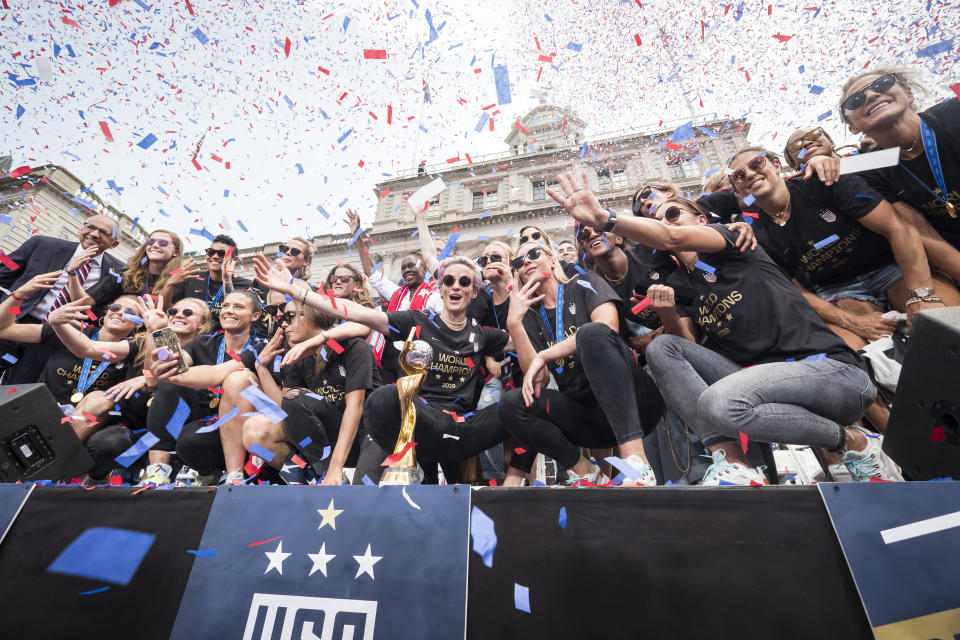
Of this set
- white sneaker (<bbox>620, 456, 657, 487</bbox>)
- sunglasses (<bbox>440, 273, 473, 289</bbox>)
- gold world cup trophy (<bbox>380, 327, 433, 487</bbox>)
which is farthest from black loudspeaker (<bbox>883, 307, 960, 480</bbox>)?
sunglasses (<bbox>440, 273, 473, 289</bbox>)

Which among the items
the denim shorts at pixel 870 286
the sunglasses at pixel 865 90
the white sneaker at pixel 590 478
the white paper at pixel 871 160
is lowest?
the white sneaker at pixel 590 478

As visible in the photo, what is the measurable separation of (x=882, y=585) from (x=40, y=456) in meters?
3.94

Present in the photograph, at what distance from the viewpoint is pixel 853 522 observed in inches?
49.4

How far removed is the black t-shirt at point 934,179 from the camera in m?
2.32

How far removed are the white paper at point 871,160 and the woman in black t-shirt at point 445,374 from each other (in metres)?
2.43

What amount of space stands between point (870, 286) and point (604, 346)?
1.86 meters

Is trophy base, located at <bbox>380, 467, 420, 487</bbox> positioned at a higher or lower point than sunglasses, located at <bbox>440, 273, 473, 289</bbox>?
lower

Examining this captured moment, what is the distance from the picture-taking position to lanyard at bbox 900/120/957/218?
234cm

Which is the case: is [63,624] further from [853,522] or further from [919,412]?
[919,412]

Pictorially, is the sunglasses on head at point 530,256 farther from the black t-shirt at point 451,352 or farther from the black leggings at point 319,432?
the black leggings at point 319,432

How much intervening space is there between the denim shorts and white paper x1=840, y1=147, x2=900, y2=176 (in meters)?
0.62

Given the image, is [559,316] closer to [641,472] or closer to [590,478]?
[590,478]

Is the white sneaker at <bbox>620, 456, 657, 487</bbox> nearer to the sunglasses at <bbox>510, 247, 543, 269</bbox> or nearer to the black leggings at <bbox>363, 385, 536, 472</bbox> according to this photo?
the black leggings at <bbox>363, 385, 536, 472</bbox>

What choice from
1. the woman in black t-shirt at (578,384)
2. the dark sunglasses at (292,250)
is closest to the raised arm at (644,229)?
the woman in black t-shirt at (578,384)
